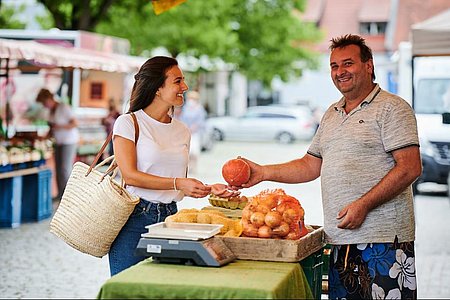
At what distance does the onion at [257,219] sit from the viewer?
3984 millimetres

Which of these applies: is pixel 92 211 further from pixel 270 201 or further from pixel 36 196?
pixel 36 196

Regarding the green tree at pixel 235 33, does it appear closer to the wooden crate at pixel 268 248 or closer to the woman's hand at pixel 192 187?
the woman's hand at pixel 192 187

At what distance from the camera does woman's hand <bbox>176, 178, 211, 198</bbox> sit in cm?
439

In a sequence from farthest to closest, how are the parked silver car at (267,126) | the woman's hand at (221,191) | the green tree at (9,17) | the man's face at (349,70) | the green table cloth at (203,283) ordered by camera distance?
1. the parked silver car at (267,126)
2. the green tree at (9,17)
3. the woman's hand at (221,191)
4. the man's face at (349,70)
5. the green table cloth at (203,283)

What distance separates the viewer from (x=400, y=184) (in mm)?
4109

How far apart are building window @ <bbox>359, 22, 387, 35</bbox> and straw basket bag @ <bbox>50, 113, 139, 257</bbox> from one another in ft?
152

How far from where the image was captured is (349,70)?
427cm

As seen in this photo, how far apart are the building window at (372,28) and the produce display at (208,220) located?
46609 millimetres

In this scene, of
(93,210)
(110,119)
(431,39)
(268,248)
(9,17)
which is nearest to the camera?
(268,248)

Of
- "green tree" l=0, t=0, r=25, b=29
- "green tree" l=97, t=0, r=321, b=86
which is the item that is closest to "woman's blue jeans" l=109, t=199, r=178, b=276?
"green tree" l=97, t=0, r=321, b=86

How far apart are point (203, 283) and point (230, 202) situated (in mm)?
1639

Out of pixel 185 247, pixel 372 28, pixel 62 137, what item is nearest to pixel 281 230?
pixel 185 247

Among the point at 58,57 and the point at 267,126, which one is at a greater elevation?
the point at 267,126

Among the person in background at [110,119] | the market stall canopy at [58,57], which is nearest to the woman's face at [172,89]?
the market stall canopy at [58,57]
